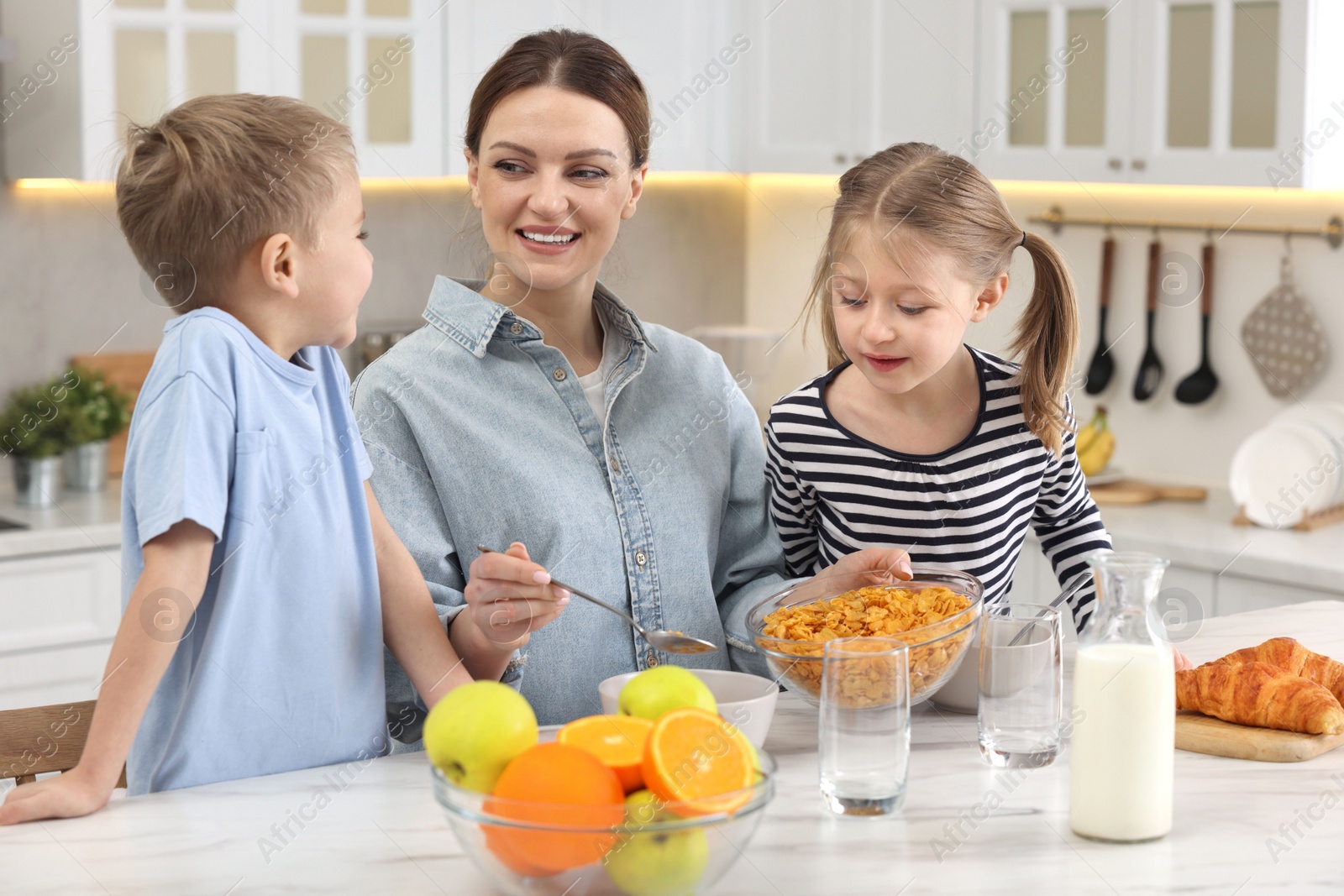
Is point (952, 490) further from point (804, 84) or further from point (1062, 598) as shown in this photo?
point (804, 84)

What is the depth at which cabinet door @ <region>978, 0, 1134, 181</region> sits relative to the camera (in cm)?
279

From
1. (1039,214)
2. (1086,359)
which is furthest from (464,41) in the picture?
(1086,359)

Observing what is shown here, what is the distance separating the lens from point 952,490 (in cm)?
140

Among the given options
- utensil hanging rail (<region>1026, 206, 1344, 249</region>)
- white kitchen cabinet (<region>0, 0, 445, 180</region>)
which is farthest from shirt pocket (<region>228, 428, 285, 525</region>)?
utensil hanging rail (<region>1026, 206, 1344, 249</region>)

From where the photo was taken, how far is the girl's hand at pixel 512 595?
1.09m

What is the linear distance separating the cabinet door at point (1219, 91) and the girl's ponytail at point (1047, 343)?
1.37 meters

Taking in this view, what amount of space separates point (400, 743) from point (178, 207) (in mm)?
534

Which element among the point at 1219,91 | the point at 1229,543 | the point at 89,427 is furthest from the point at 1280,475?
the point at 89,427

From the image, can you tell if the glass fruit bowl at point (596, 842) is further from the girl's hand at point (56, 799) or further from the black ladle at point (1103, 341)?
the black ladle at point (1103, 341)

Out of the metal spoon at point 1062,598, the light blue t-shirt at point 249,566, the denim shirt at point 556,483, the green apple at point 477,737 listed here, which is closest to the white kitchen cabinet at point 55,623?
the denim shirt at point 556,483

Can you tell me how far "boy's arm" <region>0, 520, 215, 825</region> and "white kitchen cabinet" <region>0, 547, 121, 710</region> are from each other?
172 centimetres

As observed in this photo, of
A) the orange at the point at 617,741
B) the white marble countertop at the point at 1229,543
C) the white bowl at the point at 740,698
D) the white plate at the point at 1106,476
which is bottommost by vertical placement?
the white marble countertop at the point at 1229,543

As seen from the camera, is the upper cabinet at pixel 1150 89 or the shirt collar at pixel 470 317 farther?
the upper cabinet at pixel 1150 89

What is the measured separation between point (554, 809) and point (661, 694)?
0.16m
